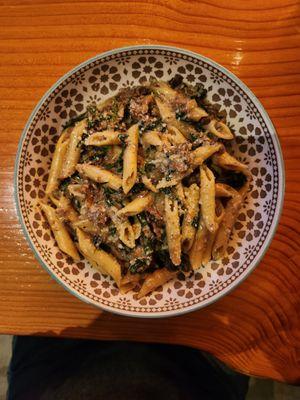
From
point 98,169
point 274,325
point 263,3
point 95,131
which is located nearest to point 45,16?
point 95,131

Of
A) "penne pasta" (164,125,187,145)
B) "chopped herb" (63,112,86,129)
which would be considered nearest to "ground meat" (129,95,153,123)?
"penne pasta" (164,125,187,145)

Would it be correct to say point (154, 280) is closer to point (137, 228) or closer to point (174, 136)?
point (137, 228)

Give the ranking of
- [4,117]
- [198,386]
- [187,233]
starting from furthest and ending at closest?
[198,386] → [4,117] → [187,233]

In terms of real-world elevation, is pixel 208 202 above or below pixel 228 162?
below

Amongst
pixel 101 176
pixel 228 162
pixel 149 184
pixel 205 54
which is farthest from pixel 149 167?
pixel 205 54

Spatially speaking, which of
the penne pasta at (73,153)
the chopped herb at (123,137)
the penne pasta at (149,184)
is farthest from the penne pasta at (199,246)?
the penne pasta at (73,153)

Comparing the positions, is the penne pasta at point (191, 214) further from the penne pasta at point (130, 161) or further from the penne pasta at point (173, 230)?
the penne pasta at point (130, 161)

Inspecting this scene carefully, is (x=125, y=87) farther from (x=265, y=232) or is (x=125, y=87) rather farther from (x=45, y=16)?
(x=265, y=232)
